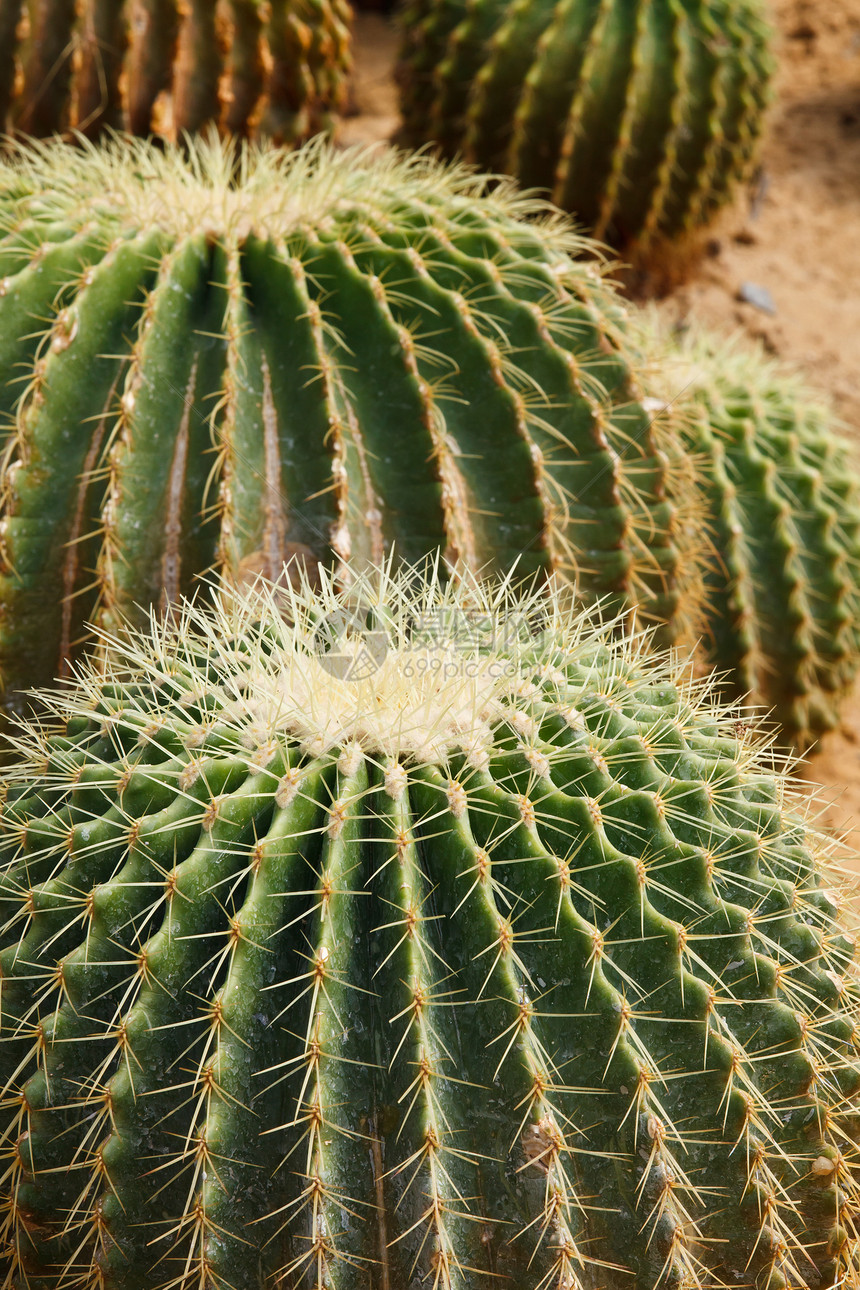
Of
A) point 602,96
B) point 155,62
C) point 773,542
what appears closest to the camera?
point 773,542

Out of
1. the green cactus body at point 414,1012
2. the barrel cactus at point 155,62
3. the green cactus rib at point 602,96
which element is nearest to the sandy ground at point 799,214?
the green cactus rib at point 602,96

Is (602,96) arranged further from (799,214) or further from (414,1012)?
(414,1012)

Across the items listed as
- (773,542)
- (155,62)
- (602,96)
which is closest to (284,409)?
(773,542)

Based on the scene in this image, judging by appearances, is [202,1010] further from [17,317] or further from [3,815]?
[17,317]

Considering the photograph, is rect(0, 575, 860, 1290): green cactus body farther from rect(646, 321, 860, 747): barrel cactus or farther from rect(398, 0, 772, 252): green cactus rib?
rect(398, 0, 772, 252): green cactus rib

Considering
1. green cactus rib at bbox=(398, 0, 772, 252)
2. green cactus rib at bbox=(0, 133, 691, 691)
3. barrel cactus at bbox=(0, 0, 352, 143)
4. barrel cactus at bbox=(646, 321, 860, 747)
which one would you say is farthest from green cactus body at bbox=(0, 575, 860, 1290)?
green cactus rib at bbox=(398, 0, 772, 252)

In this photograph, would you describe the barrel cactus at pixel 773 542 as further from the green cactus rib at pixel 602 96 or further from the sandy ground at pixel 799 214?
the sandy ground at pixel 799 214
